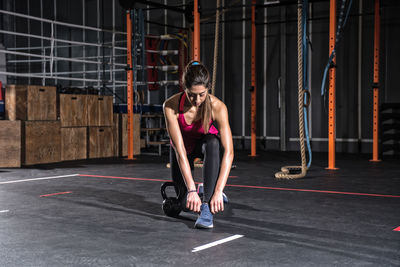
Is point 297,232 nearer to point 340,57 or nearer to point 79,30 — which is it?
point 340,57

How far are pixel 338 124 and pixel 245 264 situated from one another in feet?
22.9

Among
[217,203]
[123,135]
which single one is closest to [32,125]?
[123,135]

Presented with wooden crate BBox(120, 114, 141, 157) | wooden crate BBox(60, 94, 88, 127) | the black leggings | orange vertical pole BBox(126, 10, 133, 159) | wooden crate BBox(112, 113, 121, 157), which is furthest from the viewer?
wooden crate BBox(120, 114, 141, 157)

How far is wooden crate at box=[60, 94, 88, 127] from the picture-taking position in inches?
277

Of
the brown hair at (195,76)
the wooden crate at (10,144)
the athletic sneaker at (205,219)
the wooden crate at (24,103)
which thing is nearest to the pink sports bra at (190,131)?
the brown hair at (195,76)

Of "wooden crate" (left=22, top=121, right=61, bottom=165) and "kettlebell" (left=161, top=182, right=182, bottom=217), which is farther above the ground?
"wooden crate" (left=22, top=121, right=61, bottom=165)

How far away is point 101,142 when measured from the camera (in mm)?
7660

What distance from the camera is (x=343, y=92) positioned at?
8.63 meters

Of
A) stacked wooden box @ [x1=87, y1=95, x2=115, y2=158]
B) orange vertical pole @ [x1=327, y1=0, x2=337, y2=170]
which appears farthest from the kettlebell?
stacked wooden box @ [x1=87, y1=95, x2=115, y2=158]

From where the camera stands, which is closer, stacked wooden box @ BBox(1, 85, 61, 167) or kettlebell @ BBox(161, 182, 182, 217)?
kettlebell @ BBox(161, 182, 182, 217)

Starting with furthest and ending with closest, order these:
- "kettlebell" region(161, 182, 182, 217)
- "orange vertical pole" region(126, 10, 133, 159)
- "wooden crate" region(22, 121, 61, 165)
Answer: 1. "orange vertical pole" region(126, 10, 133, 159)
2. "wooden crate" region(22, 121, 61, 165)
3. "kettlebell" region(161, 182, 182, 217)

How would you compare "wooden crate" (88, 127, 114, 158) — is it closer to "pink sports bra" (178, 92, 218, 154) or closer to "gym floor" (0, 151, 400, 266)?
"gym floor" (0, 151, 400, 266)

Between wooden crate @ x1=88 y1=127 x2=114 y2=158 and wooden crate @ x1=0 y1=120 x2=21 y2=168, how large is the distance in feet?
4.46

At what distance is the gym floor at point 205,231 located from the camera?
220 centimetres
